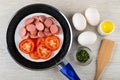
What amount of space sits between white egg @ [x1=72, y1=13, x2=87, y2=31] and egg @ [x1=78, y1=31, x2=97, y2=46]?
0.07 feet

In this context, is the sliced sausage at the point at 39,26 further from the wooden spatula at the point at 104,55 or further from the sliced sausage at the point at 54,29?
the wooden spatula at the point at 104,55

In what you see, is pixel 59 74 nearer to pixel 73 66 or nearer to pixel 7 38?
pixel 73 66

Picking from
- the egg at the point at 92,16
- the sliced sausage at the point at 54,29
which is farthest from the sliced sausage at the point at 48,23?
the egg at the point at 92,16

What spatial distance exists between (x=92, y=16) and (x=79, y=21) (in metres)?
0.04

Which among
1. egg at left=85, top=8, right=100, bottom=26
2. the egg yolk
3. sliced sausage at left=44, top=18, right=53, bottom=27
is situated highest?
sliced sausage at left=44, top=18, right=53, bottom=27

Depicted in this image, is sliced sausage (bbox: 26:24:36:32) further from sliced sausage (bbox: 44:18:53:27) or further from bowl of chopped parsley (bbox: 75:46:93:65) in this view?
bowl of chopped parsley (bbox: 75:46:93:65)

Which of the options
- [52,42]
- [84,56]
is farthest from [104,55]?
[52,42]

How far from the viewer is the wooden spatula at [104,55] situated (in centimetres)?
95

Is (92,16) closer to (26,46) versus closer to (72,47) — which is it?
(72,47)

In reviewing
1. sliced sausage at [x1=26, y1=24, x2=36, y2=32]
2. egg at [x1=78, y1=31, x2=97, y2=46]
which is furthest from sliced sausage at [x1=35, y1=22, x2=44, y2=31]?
egg at [x1=78, y1=31, x2=97, y2=46]

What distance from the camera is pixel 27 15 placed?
93 cm

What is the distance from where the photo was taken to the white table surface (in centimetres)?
94

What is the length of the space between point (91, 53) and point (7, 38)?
0.87 feet

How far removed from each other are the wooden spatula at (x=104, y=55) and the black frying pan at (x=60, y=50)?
0.30 feet
